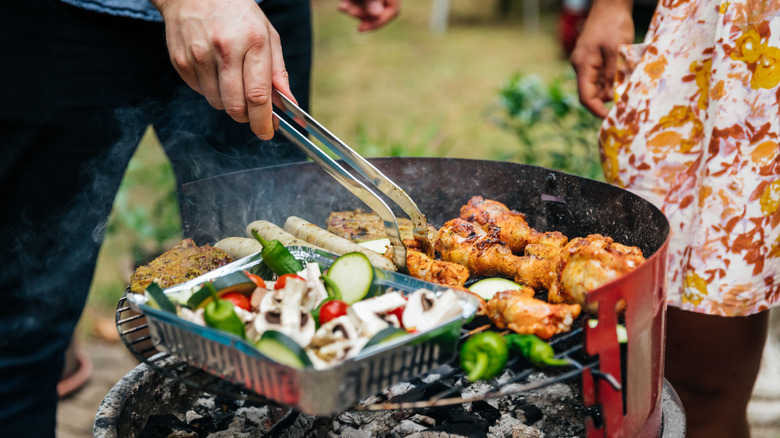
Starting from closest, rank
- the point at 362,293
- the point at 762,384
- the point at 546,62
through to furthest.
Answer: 1. the point at 362,293
2. the point at 762,384
3. the point at 546,62

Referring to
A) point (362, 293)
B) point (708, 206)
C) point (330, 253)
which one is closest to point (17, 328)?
point (330, 253)

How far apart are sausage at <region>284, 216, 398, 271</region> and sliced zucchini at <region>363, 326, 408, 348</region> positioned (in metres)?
0.70

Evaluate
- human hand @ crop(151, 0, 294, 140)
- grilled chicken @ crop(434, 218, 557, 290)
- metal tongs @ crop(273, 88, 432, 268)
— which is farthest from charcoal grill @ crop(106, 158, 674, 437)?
human hand @ crop(151, 0, 294, 140)

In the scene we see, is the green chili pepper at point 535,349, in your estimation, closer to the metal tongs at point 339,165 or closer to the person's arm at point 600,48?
the metal tongs at point 339,165

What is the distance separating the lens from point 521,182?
122 inches

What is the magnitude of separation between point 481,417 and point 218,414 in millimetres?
1068

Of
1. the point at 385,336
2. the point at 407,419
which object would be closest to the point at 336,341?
the point at 385,336

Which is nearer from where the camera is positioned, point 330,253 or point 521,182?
point 330,253

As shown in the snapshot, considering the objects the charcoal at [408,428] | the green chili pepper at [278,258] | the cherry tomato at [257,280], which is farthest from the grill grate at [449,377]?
the green chili pepper at [278,258]

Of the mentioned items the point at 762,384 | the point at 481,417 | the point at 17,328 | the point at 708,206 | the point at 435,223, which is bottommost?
the point at 762,384

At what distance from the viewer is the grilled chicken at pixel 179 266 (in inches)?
93.5

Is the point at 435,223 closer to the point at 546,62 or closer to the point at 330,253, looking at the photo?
the point at 330,253

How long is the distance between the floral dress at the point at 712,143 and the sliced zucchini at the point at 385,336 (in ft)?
5.08

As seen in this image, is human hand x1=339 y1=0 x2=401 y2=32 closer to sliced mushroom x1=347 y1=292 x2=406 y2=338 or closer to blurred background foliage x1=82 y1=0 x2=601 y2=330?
blurred background foliage x1=82 y1=0 x2=601 y2=330
